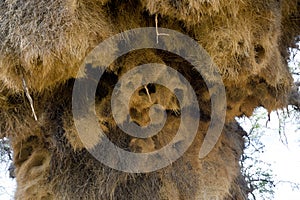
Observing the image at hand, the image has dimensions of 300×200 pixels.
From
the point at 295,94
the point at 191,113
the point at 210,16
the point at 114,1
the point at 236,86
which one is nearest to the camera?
the point at 210,16

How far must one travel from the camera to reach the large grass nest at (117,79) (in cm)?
213

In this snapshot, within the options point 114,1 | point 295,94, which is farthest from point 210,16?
point 295,94

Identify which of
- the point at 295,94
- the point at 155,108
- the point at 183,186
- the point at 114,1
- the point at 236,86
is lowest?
the point at 183,186

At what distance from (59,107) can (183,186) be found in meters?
1.01

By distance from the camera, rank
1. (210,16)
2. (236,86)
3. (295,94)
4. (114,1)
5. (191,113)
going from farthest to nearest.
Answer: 1. (295,94)
2. (191,113)
3. (236,86)
4. (114,1)
5. (210,16)

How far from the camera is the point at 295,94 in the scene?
3.52 metres

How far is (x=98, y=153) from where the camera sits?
2727mm

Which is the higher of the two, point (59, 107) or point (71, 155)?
point (59, 107)

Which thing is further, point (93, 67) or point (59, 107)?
point (59, 107)

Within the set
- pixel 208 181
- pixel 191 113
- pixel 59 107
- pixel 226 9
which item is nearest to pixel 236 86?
pixel 191 113

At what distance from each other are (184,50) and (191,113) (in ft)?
1.87

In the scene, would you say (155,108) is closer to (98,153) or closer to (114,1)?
(98,153)

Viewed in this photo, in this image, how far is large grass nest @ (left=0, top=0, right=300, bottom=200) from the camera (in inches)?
83.7

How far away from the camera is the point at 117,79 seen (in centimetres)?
256
